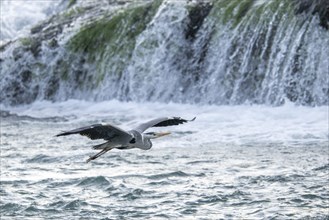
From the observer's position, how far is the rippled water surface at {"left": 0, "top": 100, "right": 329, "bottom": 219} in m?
11.7

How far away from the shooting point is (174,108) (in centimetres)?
1984

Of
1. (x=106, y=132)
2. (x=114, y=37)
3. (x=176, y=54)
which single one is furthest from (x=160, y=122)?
(x=114, y=37)

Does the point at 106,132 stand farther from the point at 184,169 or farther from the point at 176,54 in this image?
the point at 176,54

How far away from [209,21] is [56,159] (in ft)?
23.7

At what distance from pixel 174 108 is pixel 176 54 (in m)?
2.00

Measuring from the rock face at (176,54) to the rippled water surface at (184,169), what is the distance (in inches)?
27.1

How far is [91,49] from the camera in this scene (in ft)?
76.2

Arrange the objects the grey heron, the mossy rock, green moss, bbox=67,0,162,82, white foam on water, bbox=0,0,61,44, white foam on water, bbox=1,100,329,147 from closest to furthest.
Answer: the grey heron
white foam on water, bbox=1,100,329,147
green moss, bbox=67,0,162,82
the mossy rock
white foam on water, bbox=0,0,61,44

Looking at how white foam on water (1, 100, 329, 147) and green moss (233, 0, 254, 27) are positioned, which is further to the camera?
green moss (233, 0, 254, 27)

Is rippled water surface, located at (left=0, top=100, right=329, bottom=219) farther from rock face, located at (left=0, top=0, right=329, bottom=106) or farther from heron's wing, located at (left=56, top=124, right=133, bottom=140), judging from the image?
heron's wing, located at (left=56, top=124, right=133, bottom=140)

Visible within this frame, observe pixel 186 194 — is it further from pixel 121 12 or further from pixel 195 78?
pixel 121 12

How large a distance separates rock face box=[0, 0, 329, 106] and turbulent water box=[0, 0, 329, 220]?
0.03 m

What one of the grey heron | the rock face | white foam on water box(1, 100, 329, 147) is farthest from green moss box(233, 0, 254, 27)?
the grey heron

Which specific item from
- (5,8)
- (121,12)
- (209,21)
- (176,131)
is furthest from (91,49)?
(5,8)
